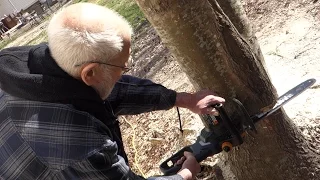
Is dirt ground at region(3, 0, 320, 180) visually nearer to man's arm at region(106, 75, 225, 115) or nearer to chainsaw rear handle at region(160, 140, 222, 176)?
chainsaw rear handle at region(160, 140, 222, 176)

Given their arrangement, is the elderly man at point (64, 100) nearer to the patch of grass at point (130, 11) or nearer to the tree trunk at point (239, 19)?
the tree trunk at point (239, 19)

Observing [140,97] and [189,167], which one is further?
[140,97]

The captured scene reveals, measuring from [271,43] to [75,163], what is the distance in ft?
10.3

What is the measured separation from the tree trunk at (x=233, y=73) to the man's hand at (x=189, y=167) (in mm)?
336

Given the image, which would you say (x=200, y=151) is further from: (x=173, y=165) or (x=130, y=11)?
(x=130, y=11)

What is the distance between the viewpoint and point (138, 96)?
6.99 ft

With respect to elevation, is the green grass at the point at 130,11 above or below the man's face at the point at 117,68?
below

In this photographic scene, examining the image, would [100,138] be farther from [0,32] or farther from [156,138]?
[0,32]

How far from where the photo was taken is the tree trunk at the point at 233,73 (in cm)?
178

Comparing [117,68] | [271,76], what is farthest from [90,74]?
[271,76]

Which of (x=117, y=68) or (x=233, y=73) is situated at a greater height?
(x=117, y=68)

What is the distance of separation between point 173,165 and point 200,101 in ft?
1.47

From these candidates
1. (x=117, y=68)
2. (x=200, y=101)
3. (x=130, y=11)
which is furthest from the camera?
(x=130, y=11)

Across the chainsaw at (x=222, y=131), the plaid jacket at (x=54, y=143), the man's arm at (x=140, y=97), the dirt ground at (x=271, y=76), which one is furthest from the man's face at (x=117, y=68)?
the dirt ground at (x=271, y=76)
